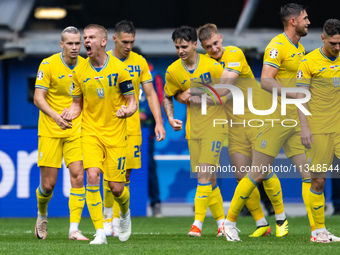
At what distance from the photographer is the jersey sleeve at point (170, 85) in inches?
377

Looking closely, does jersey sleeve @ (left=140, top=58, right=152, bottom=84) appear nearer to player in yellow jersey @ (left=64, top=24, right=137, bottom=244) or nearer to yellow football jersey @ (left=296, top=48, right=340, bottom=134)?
player in yellow jersey @ (left=64, top=24, right=137, bottom=244)

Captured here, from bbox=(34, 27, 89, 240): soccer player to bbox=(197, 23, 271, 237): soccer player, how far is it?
1.50 meters

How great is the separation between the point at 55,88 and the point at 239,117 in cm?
215

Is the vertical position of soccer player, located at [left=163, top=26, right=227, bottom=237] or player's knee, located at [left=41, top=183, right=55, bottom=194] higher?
soccer player, located at [left=163, top=26, right=227, bottom=237]

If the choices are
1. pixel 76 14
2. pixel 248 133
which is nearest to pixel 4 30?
pixel 76 14

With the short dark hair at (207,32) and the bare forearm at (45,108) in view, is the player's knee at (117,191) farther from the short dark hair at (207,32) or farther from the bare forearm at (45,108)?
the short dark hair at (207,32)

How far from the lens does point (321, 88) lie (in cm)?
859

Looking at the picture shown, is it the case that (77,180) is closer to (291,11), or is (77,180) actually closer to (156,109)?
(156,109)

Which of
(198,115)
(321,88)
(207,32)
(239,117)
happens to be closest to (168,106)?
(198,115)

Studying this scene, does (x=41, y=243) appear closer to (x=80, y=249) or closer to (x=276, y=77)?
(x=80, y=249)

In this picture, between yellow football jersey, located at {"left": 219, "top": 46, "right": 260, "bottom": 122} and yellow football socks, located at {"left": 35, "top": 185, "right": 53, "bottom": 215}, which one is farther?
yellow football socks, located at {"left": 35, "top": 185, "right": 53, "bottom": 215}

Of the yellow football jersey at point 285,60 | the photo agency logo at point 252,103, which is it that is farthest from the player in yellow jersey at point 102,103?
the yellow football jersey at point 285,60

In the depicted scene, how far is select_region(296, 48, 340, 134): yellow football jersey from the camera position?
848 cm

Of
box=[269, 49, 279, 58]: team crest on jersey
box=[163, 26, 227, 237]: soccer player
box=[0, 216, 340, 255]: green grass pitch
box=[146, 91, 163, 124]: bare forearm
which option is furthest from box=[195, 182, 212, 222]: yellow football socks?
box=[269, 49, 279, 58]: team crest on jersey
